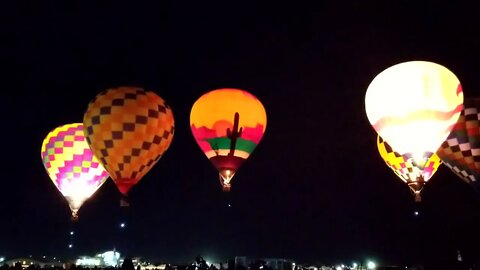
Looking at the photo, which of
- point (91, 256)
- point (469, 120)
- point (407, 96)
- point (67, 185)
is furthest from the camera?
point (91, 256)

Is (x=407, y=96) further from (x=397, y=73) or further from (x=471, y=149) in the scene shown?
(x=471, y=149)

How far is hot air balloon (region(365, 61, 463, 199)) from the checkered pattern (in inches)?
9.7

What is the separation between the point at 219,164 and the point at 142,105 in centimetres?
228

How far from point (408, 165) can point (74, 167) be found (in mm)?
8601

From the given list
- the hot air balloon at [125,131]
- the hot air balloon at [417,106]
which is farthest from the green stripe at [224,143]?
the hot air balloon at [417,106]

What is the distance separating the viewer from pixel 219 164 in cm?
1385

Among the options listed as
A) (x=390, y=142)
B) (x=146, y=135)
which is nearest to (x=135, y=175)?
(x=146, y=135)

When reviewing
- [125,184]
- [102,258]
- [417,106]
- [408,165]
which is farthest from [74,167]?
[102,258]

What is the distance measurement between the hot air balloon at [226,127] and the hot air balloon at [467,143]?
14.8 feet

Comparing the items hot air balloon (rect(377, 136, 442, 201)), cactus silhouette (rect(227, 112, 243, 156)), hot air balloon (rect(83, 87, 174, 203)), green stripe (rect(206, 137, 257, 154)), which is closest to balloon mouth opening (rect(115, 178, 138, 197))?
hot air balloon (rect(83, 87, 174, 203))

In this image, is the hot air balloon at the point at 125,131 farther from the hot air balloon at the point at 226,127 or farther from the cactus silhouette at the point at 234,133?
the cactus silhouette at the point at 234,133

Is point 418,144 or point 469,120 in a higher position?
point 469,120

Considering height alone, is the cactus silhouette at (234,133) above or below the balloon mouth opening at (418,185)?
above

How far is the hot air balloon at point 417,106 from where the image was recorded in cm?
1145
